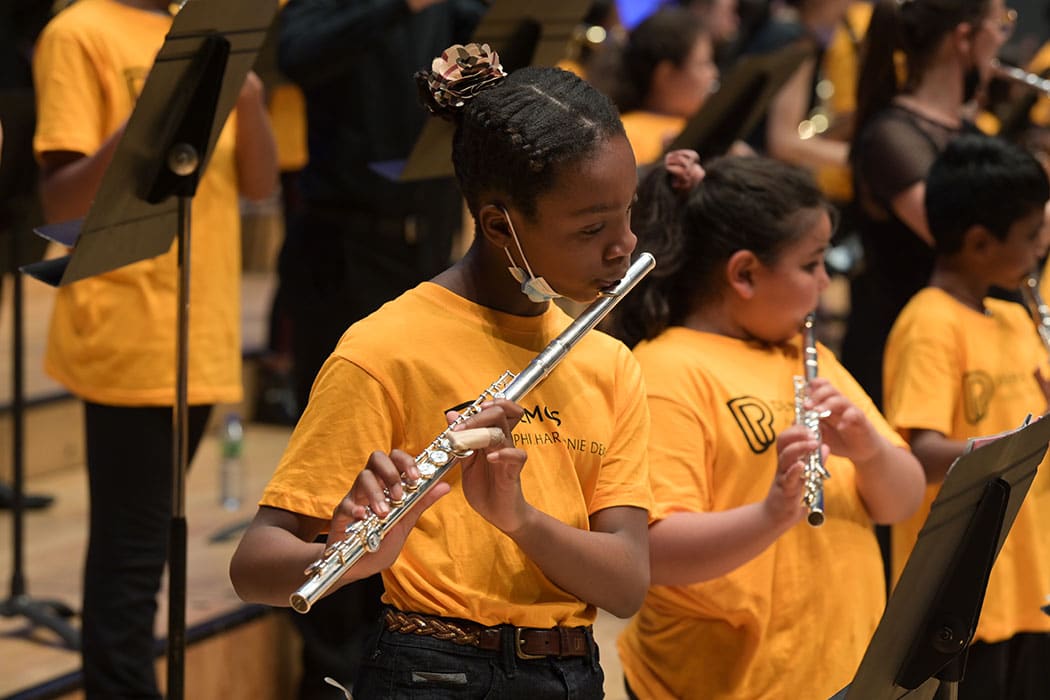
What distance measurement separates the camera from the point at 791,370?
2018 mm

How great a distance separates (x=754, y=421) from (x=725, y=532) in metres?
0.20

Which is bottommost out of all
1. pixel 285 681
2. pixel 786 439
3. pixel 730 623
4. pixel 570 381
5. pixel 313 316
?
pixel 285 681

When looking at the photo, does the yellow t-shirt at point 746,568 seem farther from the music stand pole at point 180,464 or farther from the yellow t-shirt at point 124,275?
the yellow t-shirt at point 124,275

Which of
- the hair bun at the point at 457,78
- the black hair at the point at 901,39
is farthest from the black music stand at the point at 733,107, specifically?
the hair bun at the point at 457,78

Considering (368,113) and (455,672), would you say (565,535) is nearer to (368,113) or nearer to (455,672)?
(455,672)

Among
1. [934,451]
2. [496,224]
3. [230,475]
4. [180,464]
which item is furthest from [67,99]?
[230,475]

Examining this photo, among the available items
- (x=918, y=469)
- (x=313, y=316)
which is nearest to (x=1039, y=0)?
(x=313, y=316)

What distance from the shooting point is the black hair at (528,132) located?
1445 millimetres

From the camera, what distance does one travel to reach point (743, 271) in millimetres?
2016

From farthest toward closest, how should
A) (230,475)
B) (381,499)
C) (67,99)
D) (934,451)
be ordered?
(230,475) < (67,99) < (934,451) < (381,499)

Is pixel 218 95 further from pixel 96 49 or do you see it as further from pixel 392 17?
pixel 392 17

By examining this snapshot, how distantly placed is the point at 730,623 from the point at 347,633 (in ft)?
4.41

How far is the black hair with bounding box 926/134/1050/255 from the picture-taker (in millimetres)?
2404

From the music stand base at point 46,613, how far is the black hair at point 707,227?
1.35 m
